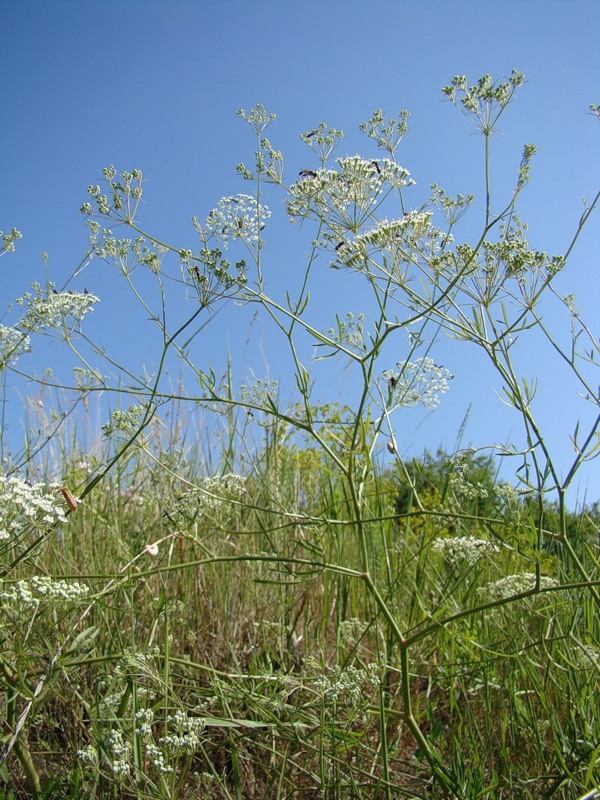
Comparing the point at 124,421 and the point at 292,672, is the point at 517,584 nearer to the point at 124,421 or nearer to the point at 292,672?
the point at 292,672

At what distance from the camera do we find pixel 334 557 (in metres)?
4.33

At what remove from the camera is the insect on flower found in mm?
2029

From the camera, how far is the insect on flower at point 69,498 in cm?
203

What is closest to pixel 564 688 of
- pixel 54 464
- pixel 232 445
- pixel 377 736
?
pixel 377 736

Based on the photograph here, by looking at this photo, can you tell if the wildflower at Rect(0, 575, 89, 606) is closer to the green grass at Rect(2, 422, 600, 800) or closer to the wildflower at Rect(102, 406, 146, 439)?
→ the green grass at Rect(2, 422, 600, 800)

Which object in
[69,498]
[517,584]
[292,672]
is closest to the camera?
[69,498]

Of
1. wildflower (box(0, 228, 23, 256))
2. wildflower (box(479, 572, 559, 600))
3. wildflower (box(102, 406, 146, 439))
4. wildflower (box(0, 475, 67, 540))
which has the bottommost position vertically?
wildflower (box(479, 572, 559, 600))

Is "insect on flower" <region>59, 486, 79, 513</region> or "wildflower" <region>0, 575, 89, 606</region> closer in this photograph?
"wildflower" <region>0, 575, 89, 606</region>

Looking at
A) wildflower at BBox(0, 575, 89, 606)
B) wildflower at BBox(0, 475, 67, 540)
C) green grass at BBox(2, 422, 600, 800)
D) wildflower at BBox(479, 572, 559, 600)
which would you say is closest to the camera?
wildflower at BBox(0, 575, 89, 606)

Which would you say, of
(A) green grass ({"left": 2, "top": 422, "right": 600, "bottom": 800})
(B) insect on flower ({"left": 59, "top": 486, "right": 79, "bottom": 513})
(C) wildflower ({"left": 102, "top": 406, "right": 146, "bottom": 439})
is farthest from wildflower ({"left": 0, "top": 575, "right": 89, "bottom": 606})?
(C) wildflower ({"left": 102, "top": 406, "right": 146, "bottom": 439})

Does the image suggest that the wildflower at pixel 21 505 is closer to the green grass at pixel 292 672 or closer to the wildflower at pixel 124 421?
the green grass at pixel 292 672

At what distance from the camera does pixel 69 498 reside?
204 centimetres

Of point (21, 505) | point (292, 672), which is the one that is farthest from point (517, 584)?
point (21, 505)

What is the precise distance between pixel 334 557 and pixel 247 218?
221 centimetres
